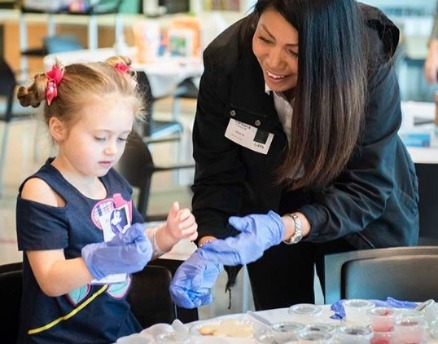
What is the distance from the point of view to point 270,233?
78.5 inches

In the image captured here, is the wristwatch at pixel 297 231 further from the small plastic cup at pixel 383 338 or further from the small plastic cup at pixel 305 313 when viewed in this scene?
the small plastic cup at pixel 383 338

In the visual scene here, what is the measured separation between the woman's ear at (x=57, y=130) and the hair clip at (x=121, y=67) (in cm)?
19

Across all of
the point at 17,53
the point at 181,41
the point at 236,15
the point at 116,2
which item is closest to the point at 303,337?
the point at 181,41

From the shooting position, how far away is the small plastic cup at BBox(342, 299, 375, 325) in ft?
5.99

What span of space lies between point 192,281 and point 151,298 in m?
0.28

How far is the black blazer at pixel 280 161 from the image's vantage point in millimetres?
2180

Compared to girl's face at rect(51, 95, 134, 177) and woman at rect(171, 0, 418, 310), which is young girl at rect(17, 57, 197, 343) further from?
woman at rect(171, 0, 418, 310)

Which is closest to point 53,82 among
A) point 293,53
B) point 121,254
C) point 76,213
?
point 76,213

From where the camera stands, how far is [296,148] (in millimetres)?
2100

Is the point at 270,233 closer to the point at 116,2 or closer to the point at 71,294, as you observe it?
the point at 71,294

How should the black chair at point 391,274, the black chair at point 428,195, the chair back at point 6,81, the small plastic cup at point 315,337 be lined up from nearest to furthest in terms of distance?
the small plastic cup at point 315,337 < the black chair at point 391,274 < the black chair at point 428,195 < the chair back at point 6,81

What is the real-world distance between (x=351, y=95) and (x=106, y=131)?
579 mm

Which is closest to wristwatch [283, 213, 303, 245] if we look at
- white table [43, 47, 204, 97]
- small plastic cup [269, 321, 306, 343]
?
small plastic cup [269, 321, 306, 343]

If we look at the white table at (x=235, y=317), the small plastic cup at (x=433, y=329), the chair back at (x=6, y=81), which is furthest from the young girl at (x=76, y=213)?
the chair back at (x=6, y=81)
